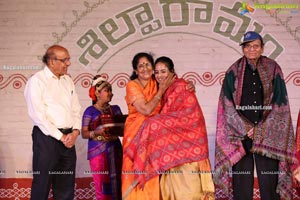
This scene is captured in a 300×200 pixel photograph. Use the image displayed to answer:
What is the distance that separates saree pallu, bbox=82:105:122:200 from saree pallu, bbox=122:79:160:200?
0.97 feet

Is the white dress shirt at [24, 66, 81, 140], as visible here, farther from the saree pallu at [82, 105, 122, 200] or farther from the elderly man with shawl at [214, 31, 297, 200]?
the elderly man with shawl at [214, 31, 297, 200]

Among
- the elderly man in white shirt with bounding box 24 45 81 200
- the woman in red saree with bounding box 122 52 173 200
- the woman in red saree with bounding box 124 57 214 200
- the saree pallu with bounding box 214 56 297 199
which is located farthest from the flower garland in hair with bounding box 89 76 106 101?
the saree pallu with bounding box 214 56 297 199

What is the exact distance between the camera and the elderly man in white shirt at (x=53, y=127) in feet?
13.1

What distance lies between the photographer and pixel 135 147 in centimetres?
410

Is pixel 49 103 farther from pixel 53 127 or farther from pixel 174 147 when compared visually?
pixel 174 147

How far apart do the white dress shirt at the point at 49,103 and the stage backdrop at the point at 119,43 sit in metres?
0.79

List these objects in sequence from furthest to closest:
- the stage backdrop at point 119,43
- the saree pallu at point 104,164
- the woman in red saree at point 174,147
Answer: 1. the stage backdrop at point 119,43
2. the saree pallu at point 104,164
3. the woman in red saree at point 174,147

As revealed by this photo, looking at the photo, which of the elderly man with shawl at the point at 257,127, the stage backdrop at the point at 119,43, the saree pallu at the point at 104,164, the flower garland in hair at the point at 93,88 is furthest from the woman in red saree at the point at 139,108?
the stage backdrop at the point at 119,43

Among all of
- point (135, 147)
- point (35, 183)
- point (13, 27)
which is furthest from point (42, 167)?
point (13, 27)

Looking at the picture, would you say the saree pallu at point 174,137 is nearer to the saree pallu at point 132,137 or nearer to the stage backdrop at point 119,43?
the saree pallu at point 132,137

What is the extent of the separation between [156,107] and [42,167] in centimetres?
95

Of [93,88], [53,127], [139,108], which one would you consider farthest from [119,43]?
[53,127]

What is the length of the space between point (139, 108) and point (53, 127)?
2.12ft

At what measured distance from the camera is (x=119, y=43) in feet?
16.3
